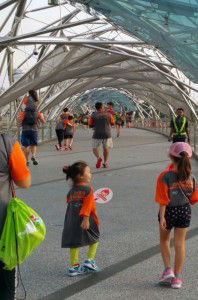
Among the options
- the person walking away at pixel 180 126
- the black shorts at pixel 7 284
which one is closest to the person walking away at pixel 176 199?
the black shorts at pixel 7 284

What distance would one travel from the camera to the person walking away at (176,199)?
5.19 metres

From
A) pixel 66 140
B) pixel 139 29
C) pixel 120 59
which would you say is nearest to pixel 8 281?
pixel 139 29

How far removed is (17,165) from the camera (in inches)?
167

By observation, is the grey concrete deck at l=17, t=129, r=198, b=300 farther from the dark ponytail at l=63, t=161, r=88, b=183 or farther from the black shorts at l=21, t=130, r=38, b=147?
the black shorts at l=21, t=130, r=38, b=147

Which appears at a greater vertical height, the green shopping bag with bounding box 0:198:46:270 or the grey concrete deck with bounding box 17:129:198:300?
the green shopping bag with bounding box 0:198:46:270

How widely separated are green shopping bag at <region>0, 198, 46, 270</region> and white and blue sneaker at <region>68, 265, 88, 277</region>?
1345 mm

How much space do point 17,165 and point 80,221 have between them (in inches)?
58.7

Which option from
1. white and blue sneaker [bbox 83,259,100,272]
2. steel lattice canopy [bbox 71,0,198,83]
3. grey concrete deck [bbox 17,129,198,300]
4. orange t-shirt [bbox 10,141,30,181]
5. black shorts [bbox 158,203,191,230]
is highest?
steel lattice canopy [bbox 71,0,198,83]

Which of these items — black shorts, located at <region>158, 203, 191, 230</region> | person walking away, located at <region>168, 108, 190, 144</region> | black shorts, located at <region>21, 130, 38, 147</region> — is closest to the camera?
black shorts, located at <region>158, 203, 191, 230</region>

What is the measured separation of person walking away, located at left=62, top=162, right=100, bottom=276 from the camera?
18.0 feet

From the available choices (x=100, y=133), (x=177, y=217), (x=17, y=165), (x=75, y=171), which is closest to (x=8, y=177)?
(x=17, y=165)

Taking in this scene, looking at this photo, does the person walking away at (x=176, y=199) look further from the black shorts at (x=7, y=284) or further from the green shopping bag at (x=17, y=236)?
the black shorts at (x=7, y=284)

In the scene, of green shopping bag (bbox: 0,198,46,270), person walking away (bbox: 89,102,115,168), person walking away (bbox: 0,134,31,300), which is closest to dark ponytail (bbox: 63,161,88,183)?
person walking away (bbox: 0,134,31,300)

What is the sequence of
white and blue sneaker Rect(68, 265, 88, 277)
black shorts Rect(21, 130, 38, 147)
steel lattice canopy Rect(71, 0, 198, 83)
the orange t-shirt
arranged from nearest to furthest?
1. the orange t-shirt
2. white and blue sneaker Rect(68, 265, 88, 277)
3. steel lattice canopy Rect(71, 0, 198, 83)
4. black shorts Rect(21, 130, 38, 147)
